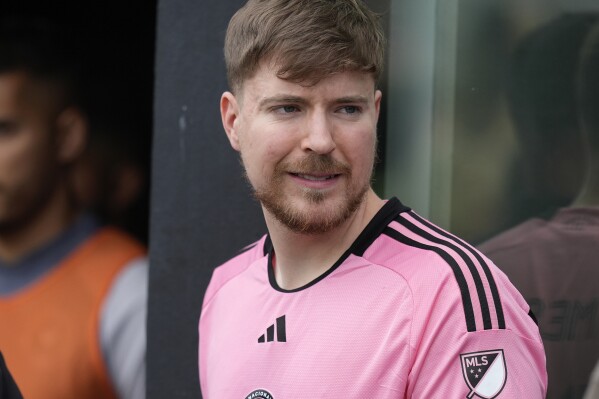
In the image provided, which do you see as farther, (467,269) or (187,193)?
(187,193)

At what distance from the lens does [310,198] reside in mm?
2207

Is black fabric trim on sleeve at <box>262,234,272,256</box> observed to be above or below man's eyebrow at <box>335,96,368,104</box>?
below

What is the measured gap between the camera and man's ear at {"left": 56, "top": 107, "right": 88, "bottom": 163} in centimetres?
464

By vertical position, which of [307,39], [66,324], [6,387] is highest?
[307,39]

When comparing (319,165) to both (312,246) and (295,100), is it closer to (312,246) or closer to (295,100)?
(295,100)

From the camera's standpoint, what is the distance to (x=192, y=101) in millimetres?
3746

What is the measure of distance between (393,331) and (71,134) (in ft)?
9.98

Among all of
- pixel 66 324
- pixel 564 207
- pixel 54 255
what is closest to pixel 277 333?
pixel 564 207

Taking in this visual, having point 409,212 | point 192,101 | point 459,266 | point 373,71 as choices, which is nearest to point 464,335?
point 459,266

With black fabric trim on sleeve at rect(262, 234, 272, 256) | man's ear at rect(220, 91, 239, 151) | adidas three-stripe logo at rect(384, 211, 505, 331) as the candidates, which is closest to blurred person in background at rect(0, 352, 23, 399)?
black fabric trim on sleeve at rect(262, 234, 272, 256)

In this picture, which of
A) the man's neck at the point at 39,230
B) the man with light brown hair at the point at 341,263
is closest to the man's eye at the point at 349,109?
the man with light brown hair at the point at 341,263

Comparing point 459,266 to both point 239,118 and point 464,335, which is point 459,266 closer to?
point 464,335

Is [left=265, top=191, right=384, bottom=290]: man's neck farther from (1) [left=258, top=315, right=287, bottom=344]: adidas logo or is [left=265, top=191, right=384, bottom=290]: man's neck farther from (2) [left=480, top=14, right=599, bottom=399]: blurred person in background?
(2) [left=480, top=14, right=599, bottom=399]: blurred person in background

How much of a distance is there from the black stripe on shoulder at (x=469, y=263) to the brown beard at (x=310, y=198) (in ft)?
0.48
